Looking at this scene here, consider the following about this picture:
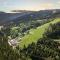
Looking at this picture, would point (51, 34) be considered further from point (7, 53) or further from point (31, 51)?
point (7, 53)

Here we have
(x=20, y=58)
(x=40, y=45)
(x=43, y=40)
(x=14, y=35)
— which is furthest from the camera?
(x=14, y=35)

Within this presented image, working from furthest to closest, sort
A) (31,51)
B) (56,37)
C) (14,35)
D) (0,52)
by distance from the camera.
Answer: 1. (14,35)
2. (56,37)
3. (31,51)
4. (0,52)

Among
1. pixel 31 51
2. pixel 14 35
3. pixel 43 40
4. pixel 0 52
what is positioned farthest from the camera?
pixel 14 35

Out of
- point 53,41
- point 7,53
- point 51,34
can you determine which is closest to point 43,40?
point 53,41

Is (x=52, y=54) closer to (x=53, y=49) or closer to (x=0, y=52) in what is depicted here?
(x=53, y=49)

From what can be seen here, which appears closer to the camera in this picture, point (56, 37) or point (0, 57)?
point (0, 57)

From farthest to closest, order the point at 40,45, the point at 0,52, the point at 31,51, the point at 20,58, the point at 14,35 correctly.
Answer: the point at 14,35 → the point at 40,45 → the point at 31,51 → the point at 0,52 → the point at 20,58

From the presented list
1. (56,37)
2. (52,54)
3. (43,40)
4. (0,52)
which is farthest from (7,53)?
(56,37)

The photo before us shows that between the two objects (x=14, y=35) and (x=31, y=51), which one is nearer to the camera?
(x=31, y=51)
